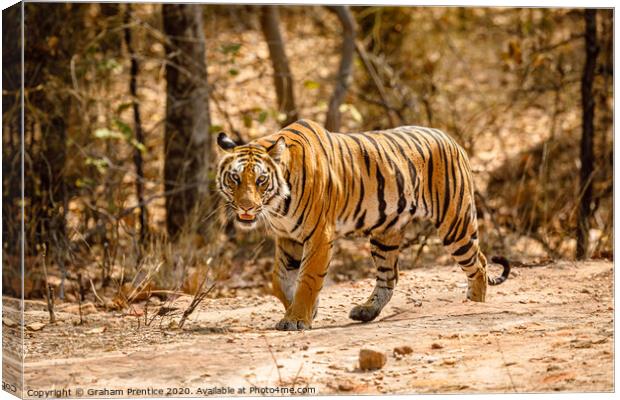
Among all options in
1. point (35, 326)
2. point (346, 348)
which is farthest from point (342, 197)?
point (35, 326)

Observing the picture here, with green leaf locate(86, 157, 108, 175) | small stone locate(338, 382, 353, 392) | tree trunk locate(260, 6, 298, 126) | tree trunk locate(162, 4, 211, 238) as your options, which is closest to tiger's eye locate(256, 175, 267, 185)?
small stone locate(338, 382, 353, 392)

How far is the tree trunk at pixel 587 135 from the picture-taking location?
34.3 feet

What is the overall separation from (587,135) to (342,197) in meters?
4.09

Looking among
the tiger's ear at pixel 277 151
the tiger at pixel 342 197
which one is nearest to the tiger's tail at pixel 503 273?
the tiger at pixel 342 197

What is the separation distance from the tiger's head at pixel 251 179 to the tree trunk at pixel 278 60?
4.82m

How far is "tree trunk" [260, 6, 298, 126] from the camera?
12.3m

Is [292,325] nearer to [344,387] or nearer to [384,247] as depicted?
[344,387]

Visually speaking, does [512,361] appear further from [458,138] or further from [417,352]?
[458,138]

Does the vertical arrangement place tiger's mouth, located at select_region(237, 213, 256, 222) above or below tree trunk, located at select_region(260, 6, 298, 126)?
below

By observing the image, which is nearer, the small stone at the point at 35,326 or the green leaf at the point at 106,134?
the small stone at the point at 35,326

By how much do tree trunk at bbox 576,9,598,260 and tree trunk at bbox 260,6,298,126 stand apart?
3000 millimetres

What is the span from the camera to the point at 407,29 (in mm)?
13453

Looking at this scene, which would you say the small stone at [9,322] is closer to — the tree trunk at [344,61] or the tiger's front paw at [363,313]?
the tiger's front paw at [363,313]

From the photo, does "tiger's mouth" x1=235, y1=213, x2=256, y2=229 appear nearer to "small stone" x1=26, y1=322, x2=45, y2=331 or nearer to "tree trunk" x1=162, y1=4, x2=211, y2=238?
"small stone" x1=26, y1=322, x2=45, y2=331
